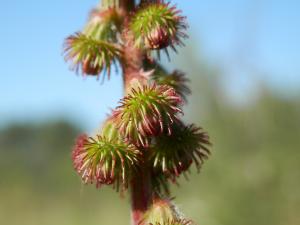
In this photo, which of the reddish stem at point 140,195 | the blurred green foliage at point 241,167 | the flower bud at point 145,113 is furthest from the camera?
the blurred green foliage at point 241,167

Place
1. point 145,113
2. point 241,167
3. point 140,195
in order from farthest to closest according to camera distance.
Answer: point 241,167 → point 140,195 → point 145,113

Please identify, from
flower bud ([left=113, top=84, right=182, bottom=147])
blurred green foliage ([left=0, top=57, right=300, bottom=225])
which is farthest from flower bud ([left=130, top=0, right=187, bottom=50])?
blurred green foliage ([left=0, top=57, right=300, bottom=225])

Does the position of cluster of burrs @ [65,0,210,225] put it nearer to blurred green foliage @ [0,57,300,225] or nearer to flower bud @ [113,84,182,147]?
flower bud @ [113,84,182,147]

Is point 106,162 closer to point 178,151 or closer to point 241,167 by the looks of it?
point 178,151

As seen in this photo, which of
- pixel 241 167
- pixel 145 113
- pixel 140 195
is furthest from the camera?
pixel 241 167

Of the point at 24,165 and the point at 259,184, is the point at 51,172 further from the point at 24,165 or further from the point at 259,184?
the point at 259,184

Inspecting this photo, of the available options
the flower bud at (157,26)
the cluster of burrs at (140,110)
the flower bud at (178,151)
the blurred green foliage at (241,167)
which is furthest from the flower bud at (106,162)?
the blurred green foliage at (241,167)

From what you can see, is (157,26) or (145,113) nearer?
(145,113)

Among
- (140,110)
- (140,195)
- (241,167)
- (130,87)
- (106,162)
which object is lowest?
(140,195)

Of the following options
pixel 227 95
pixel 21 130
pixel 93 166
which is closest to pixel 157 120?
pixel 93 166

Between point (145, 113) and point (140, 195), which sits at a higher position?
point (145, 113)

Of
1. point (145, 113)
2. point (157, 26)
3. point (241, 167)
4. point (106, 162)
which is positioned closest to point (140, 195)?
point (106, 162)

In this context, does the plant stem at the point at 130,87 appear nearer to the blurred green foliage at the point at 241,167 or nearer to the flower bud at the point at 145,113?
the flower bud at the point at 145,113
